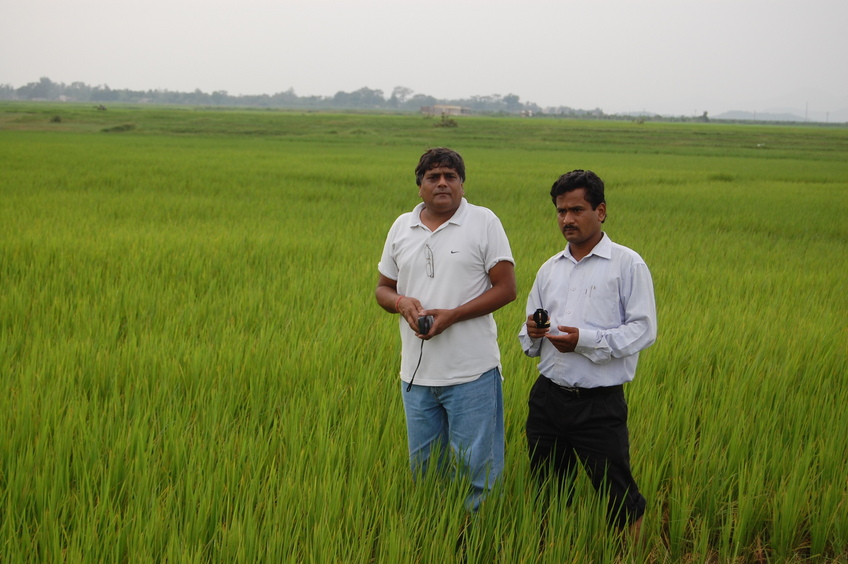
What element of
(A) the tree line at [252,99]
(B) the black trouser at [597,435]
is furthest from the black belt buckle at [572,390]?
(A) the tree line at [252,99]

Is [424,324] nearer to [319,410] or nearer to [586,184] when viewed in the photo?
[586,184]

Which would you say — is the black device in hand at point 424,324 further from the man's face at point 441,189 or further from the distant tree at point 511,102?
the distant tree at point 511,102

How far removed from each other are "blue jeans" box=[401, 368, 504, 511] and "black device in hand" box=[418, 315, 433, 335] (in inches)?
8.8

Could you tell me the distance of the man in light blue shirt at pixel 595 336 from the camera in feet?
6.21

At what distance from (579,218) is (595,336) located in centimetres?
34

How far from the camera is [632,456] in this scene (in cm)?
251

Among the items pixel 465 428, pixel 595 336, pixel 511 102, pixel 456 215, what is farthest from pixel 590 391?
pixel 511 102

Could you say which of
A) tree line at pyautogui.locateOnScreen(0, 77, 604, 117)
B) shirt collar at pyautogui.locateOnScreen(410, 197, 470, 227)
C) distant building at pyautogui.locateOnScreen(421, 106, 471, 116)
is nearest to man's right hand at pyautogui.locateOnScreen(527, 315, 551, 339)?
shirt collar at pyautogui.locateOnScreen(410, 197, 470, 227)

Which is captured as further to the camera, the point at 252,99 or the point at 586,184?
the point at 252,99

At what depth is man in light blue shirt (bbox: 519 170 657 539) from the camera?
1.89 metres

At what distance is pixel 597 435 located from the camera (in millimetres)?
1935

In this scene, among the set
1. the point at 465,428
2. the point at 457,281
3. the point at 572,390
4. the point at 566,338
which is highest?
the point at 457,281

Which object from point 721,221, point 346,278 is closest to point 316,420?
point 346,278

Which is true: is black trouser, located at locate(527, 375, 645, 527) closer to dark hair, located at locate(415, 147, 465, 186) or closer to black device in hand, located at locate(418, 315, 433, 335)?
black device in hand, located at locate(418, 315, 433, 335)
